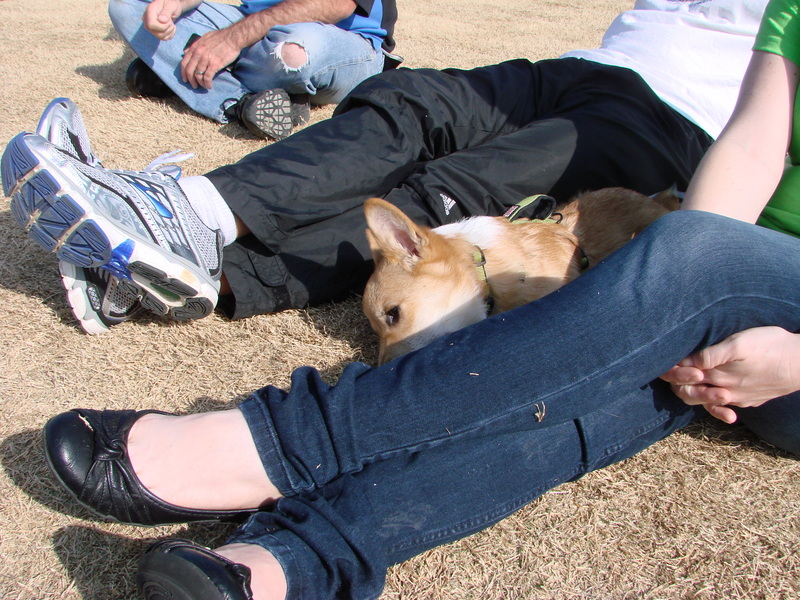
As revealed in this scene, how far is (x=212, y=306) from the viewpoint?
2.26 meters

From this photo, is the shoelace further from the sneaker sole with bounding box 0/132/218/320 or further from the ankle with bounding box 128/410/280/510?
the ankle with bounding box 128/410/280/510

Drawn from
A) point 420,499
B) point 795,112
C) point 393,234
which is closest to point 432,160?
point 393,234

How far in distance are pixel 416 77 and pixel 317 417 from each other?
1.97 m

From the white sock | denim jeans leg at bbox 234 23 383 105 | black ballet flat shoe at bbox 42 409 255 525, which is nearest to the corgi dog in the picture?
the white sock

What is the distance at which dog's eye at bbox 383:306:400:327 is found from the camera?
2352mm

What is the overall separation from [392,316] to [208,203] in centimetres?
85

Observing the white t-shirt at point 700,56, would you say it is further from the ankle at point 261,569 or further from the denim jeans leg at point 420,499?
the ankle at point 261,569

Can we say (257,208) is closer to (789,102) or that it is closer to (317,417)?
(317,417)

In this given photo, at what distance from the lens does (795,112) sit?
1813 mm

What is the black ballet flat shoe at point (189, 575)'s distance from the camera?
46.4 inches

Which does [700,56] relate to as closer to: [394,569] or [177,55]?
[394,569]

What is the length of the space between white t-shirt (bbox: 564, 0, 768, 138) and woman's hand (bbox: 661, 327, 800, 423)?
1.88m

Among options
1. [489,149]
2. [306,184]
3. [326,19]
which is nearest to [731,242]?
[489,149]

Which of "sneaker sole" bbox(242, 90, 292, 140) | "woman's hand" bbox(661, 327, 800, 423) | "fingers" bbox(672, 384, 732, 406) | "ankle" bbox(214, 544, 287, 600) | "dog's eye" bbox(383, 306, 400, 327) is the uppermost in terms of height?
"woman's hand" bbox(661, 327, 800, 423)
